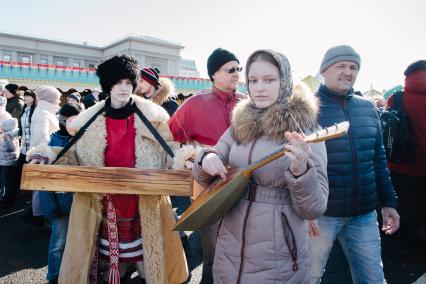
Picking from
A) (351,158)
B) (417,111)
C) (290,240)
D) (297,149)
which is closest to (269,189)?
(290,240)

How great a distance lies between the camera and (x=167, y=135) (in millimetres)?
2627

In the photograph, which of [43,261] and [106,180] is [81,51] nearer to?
[43,261]

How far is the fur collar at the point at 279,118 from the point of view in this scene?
61.8 inches

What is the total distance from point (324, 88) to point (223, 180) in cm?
136

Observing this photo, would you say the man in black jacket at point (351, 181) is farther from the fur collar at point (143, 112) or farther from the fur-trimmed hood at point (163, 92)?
the fur-trimmed hood at point (163, 92)

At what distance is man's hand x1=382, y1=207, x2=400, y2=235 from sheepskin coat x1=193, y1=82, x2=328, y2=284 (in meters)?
1.17

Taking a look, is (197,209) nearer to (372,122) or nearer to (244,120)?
(244,120)

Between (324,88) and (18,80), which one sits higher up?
(18,80)

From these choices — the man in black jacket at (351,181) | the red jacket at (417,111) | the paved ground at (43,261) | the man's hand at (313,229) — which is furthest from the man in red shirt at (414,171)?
the man's hand at (313,229)

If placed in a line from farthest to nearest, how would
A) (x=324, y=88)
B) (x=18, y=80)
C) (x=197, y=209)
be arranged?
(x=18, y=80)
(x=324, y=88)
(x=197, y=209)

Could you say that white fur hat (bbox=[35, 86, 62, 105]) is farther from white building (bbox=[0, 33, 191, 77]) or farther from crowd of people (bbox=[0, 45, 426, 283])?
white building (bbox=[0, 33, 191, 77])

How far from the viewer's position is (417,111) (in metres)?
3.88

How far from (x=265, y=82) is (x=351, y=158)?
105cm

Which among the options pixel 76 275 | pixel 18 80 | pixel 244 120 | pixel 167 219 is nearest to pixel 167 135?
pixel 167 219
